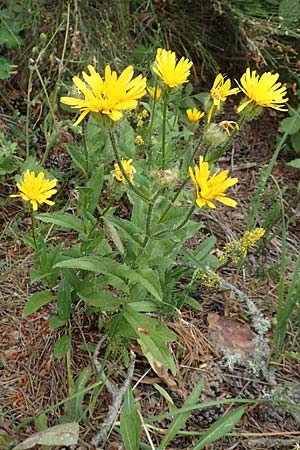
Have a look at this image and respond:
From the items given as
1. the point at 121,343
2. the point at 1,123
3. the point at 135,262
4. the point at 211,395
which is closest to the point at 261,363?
the point at 211,395

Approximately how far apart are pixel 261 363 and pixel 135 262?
556 mm

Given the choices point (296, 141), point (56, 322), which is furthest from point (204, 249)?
point (296, 141)

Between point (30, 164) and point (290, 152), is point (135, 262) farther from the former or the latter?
point (290, 152)

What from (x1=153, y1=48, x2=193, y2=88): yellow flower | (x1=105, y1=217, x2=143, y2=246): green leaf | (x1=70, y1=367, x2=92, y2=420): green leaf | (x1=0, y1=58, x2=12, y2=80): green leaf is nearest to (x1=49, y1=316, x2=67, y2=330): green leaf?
(x1=70, y1=367, x2=92, y2=420): green leaf

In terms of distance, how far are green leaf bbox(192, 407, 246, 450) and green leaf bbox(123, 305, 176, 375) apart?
16cm

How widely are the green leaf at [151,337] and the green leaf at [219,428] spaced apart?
0.53 feet

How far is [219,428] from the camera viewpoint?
1.51 metres

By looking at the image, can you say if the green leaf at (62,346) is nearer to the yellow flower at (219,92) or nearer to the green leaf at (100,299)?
the green leaf at (100,299)

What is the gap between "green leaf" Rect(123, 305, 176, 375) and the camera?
151 cm

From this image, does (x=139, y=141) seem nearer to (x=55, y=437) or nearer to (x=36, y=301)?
(x=36, y=301)

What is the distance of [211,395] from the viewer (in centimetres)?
171

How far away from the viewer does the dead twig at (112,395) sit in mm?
1547

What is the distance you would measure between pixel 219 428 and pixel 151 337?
0.90ft

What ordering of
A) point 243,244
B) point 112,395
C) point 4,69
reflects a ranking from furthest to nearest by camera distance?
point 4,69 < point 243,244 < point 112,395
